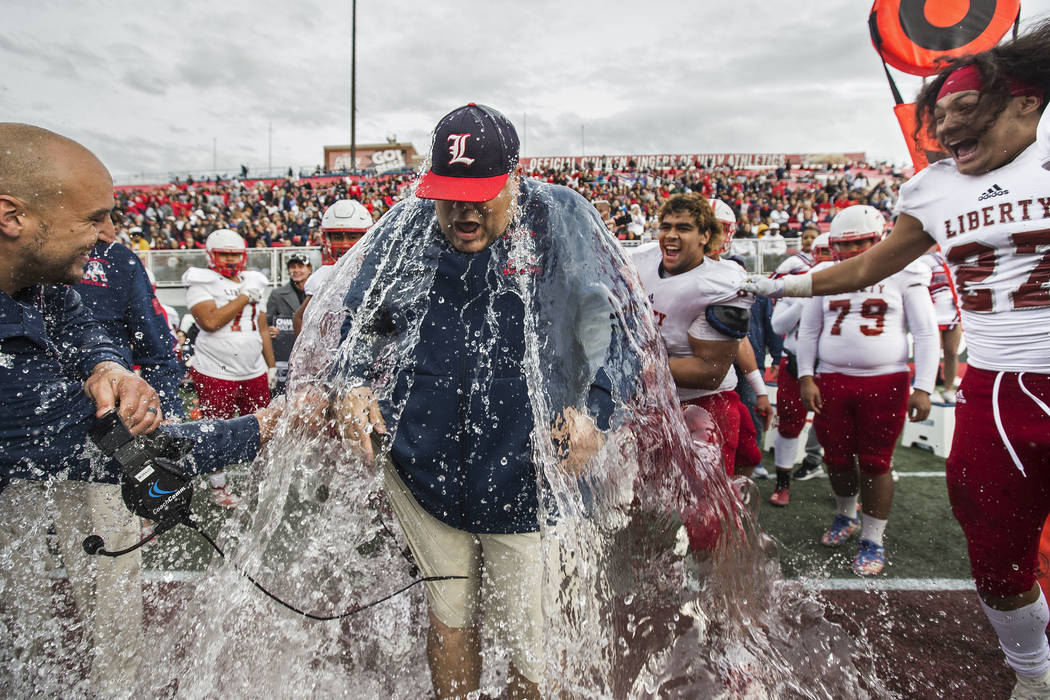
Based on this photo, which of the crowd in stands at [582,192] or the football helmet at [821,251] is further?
the crowd in stands at [582,192]

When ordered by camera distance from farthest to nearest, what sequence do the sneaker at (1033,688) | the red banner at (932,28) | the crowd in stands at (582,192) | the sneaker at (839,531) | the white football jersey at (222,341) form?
the crowd in stands at (582,192)
the white football jersey at (222,341)
the sneaker at (839,531)
the red banner at (932,28)
the sneaker at (1033,688)

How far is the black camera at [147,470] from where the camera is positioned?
1602 millimetres

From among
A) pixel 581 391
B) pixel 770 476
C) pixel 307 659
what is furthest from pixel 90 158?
pixel 770 476

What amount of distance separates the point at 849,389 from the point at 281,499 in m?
3.40

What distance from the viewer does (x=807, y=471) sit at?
5.65 metres

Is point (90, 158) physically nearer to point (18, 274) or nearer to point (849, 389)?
point (18, 274)

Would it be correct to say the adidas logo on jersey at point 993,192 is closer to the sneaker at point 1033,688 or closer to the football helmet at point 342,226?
the sneaker at point 1033,688

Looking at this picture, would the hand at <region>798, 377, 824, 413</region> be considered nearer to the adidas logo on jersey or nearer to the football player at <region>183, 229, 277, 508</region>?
the adidas logo on jersey

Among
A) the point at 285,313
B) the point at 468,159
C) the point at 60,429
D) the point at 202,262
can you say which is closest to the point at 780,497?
the point at 468,159

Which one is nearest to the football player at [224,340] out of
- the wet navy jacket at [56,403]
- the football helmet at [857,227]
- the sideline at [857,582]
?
the sideline at [857,582]

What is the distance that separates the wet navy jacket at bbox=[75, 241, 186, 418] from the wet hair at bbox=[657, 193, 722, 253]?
2580 mm

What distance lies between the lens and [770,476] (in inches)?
225

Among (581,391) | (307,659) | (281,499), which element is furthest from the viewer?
(307,659)

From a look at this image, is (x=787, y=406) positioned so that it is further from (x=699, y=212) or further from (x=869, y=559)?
(x=699, y=212)
